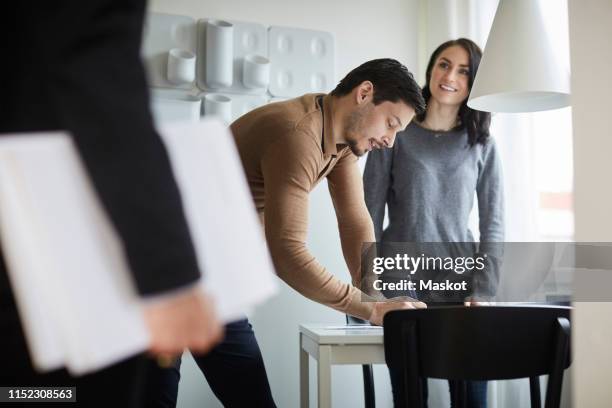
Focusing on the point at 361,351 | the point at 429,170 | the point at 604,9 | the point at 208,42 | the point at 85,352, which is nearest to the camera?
the point at 85,352

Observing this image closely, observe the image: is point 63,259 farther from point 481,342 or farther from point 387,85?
point 387,85

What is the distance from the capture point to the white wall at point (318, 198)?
239 cm

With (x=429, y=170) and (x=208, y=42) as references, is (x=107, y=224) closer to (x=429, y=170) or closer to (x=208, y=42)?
(x=429, y=170)

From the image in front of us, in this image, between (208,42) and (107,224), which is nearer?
(107,224)

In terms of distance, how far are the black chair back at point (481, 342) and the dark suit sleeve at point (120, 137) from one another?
34.6 inches

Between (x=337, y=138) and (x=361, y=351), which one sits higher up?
(x=337, y=138)

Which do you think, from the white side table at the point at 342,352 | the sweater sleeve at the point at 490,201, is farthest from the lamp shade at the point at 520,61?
the white side table at the point at 342,352

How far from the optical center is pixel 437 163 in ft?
6.64

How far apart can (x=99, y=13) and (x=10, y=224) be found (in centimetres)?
16

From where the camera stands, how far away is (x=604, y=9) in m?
1.04

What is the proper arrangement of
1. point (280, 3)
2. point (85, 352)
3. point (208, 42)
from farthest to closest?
point (280, 3) < point (208, 42) < point (85, 352)

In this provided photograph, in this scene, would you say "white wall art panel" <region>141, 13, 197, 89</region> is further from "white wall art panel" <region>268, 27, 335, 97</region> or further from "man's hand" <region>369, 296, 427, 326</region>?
"man's hand" <region>369, 296, 427, 326</region>

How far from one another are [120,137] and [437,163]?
170 centimetres

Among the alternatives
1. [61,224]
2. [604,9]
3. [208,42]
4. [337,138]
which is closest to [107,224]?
[61,224]
